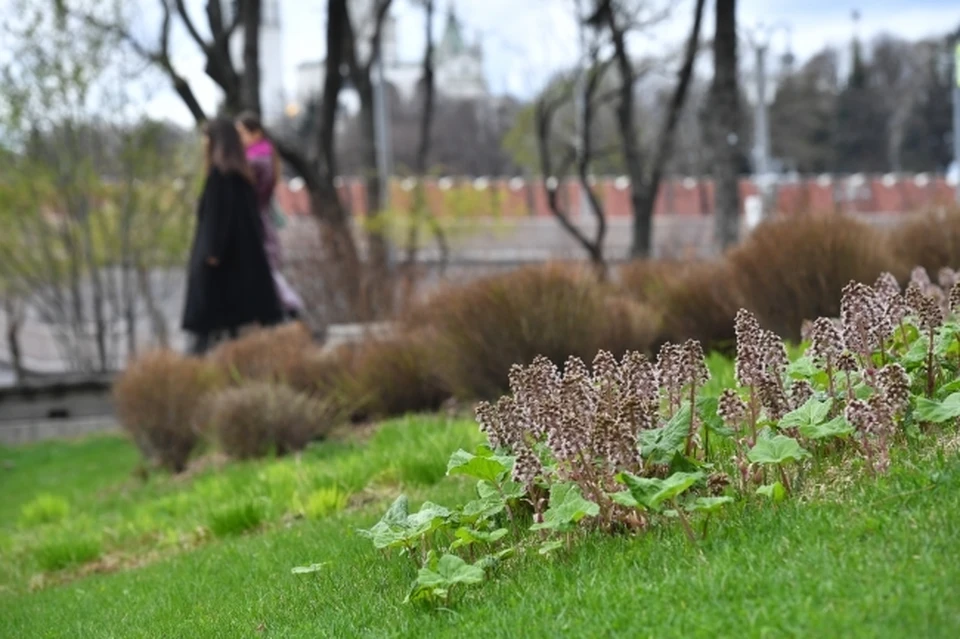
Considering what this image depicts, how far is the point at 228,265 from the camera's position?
45.2 ft

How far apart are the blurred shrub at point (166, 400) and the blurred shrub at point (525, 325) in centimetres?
257

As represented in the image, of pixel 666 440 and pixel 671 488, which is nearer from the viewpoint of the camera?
pixel 671 488

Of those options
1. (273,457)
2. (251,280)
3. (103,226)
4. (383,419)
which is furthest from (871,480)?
(103,226)

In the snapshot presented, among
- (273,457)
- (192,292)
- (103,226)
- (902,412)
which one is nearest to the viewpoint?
(902,412)

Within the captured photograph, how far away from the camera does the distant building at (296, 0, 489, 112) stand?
31938 mm

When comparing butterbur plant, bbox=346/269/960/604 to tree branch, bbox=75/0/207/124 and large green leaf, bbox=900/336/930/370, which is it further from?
tree branch, bbox=75/0/207/124

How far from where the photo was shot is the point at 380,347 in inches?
467

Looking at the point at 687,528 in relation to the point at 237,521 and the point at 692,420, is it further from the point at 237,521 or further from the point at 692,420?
the point at 237,521

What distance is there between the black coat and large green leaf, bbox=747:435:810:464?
9618 millimetres

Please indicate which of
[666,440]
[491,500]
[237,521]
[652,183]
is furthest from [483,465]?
[652,183]

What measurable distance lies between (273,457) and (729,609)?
7506 mm

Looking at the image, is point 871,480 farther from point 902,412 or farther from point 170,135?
point 170,135

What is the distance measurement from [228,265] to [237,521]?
6215 mm

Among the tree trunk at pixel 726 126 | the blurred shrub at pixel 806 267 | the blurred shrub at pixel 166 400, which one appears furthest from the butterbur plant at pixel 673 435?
the tree trunk at pixel 726 126
